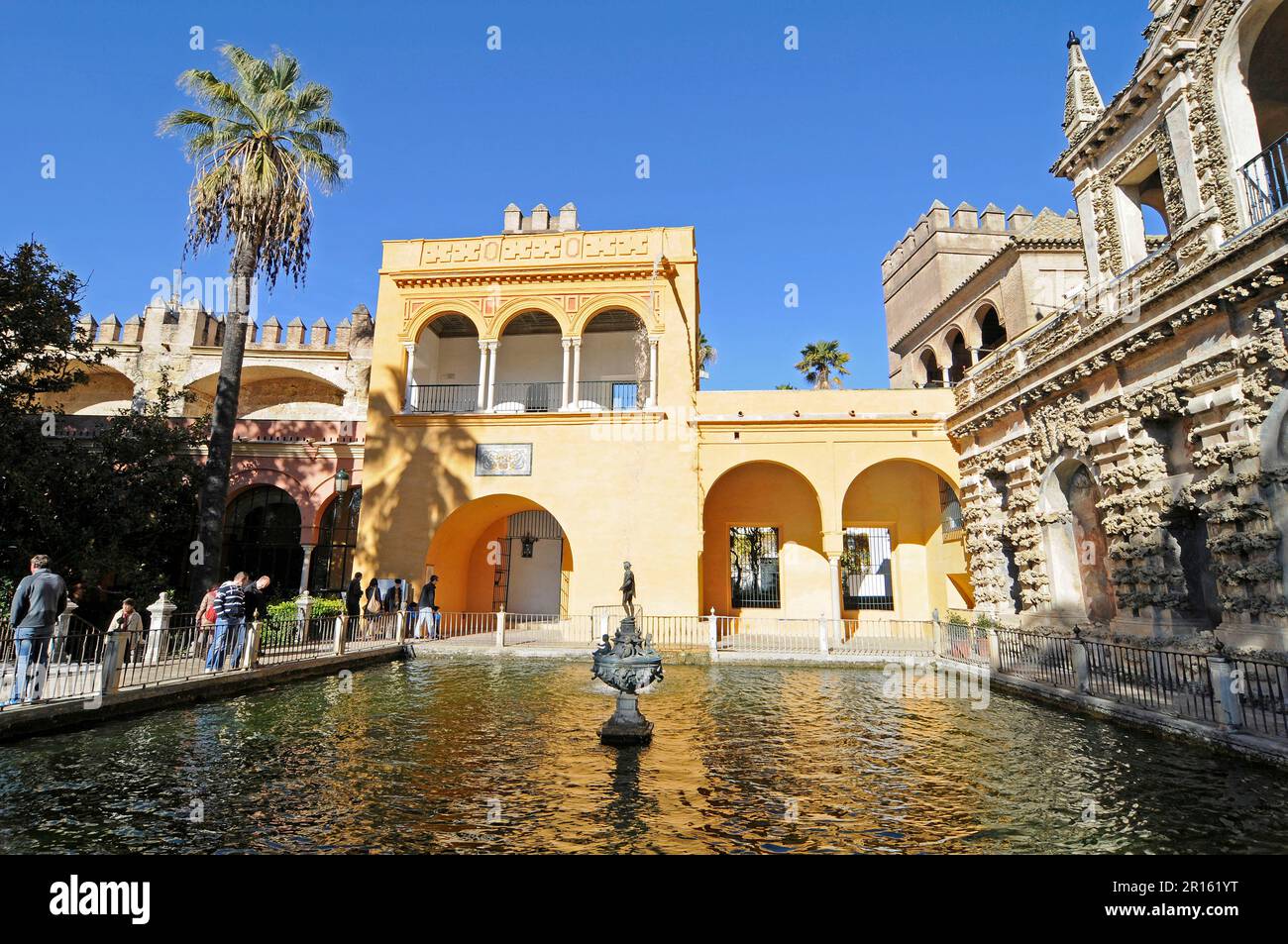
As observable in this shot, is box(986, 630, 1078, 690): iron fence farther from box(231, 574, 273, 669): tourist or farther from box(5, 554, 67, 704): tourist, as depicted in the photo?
box(5, 554, 67, 704): tourist

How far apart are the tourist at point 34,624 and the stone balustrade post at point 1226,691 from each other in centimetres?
1281

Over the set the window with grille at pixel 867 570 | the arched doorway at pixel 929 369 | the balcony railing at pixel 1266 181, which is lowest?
the window with grille at pixel 867 570

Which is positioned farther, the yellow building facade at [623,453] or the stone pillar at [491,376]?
the stone pillar at [491,376]

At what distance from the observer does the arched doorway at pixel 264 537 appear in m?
21.2

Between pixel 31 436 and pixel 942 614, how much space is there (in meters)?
23.0

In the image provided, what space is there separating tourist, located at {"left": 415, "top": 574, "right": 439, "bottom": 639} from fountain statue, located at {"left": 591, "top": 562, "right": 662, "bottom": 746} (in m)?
9.88

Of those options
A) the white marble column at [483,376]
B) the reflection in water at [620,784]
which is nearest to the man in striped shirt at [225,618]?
the reflection in water at [620,784]

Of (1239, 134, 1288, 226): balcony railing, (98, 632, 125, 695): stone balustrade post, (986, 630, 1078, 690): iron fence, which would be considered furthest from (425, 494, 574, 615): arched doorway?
(1239, 134, 1288, 226): balcony railing

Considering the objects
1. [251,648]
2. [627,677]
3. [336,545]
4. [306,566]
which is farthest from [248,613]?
[336,545]

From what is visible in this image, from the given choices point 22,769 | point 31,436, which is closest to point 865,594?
point 22,769

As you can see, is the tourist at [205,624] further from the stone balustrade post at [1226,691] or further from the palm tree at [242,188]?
the stone balustrade post at [1226,691]

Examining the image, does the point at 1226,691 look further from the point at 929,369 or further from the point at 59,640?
the point at 929,369

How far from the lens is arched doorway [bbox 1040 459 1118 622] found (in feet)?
39.8
